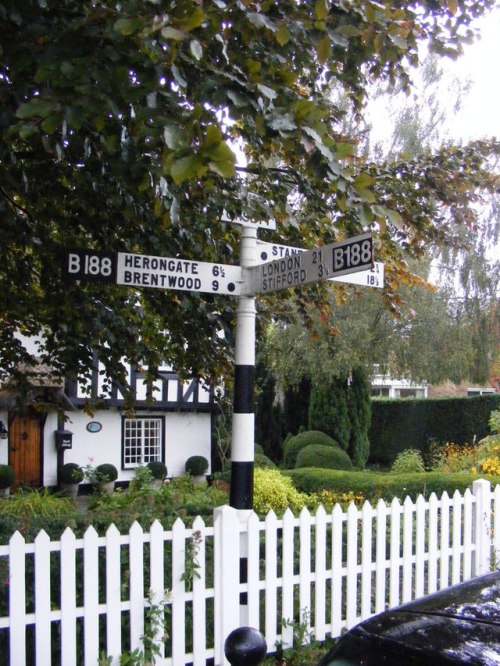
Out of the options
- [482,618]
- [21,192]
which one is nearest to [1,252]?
Answer: [21,192]

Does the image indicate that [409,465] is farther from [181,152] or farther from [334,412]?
[181,152]

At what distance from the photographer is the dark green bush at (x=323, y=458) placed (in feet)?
64.6

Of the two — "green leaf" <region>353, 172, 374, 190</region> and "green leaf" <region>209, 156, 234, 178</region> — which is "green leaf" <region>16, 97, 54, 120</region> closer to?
"green leaf" <region>209, 156, 234, 178</region>

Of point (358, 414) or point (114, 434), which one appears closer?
point (114, 434)

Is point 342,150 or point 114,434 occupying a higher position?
point 342,150

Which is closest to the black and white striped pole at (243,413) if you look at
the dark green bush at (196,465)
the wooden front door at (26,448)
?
the wooden front door at (26,448)

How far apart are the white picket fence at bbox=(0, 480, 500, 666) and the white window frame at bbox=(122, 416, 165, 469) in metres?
16.2

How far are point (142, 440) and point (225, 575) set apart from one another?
17400 mm

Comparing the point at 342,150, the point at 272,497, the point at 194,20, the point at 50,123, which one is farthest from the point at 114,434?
the point at 194,20

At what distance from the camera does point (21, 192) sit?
5.88m

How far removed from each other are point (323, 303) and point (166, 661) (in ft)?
12.5

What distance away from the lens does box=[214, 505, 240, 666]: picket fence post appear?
4.65 meters

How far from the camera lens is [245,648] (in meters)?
2.51

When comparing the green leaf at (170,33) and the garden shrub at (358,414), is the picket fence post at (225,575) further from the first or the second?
the garden shrub at (358,414)
